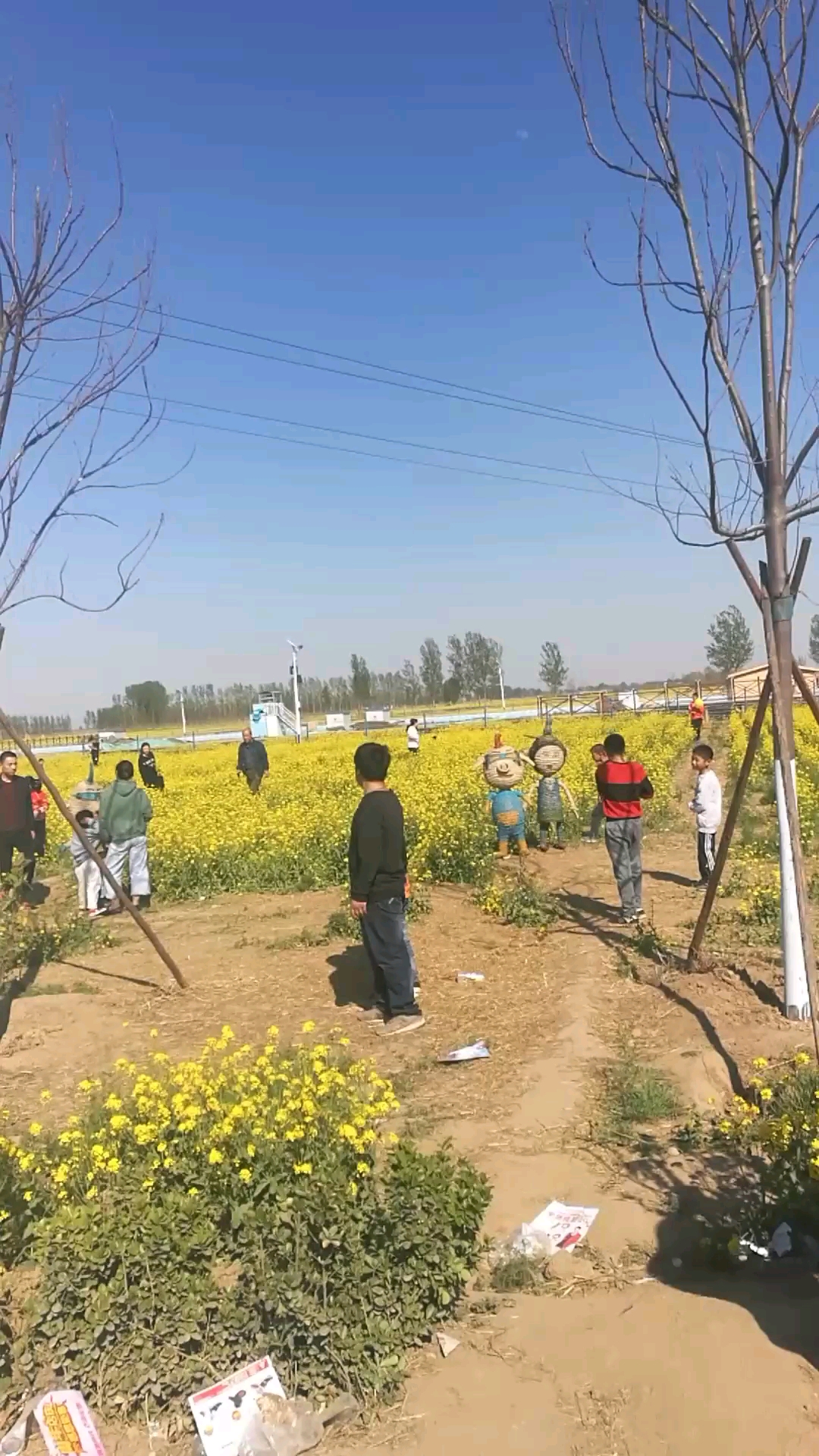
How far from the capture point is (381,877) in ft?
21.9

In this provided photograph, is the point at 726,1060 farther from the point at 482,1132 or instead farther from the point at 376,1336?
the point at 376,1336

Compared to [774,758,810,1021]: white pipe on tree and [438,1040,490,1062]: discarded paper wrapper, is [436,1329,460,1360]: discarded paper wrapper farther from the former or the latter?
[774,758,810,1021]: white pipe on tree

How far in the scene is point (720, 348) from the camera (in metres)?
4.88

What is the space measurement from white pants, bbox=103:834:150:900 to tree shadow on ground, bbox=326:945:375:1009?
3450 mm

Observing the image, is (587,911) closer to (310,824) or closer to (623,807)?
(623,807)

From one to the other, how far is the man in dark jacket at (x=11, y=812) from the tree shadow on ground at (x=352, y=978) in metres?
4.35

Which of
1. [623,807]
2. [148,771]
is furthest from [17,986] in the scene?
[148,771]

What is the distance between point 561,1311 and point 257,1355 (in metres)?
1.08

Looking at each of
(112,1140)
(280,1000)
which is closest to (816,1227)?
(112,1140)

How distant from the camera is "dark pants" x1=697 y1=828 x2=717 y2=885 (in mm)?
10273

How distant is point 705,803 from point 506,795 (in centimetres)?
276

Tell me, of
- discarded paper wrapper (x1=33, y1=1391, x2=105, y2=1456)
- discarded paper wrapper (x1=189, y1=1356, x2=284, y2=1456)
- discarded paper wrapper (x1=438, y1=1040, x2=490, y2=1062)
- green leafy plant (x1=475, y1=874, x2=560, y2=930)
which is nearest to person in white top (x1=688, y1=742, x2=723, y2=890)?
Answer: green leafy plant (x1=475, y1=874, x2=560, y2=930)

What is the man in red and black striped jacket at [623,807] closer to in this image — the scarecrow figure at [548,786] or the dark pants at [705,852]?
the dark pants at [705,852]

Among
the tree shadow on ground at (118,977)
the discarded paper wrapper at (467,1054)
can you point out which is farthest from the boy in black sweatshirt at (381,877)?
the tree shadow on ground at (118,977)
